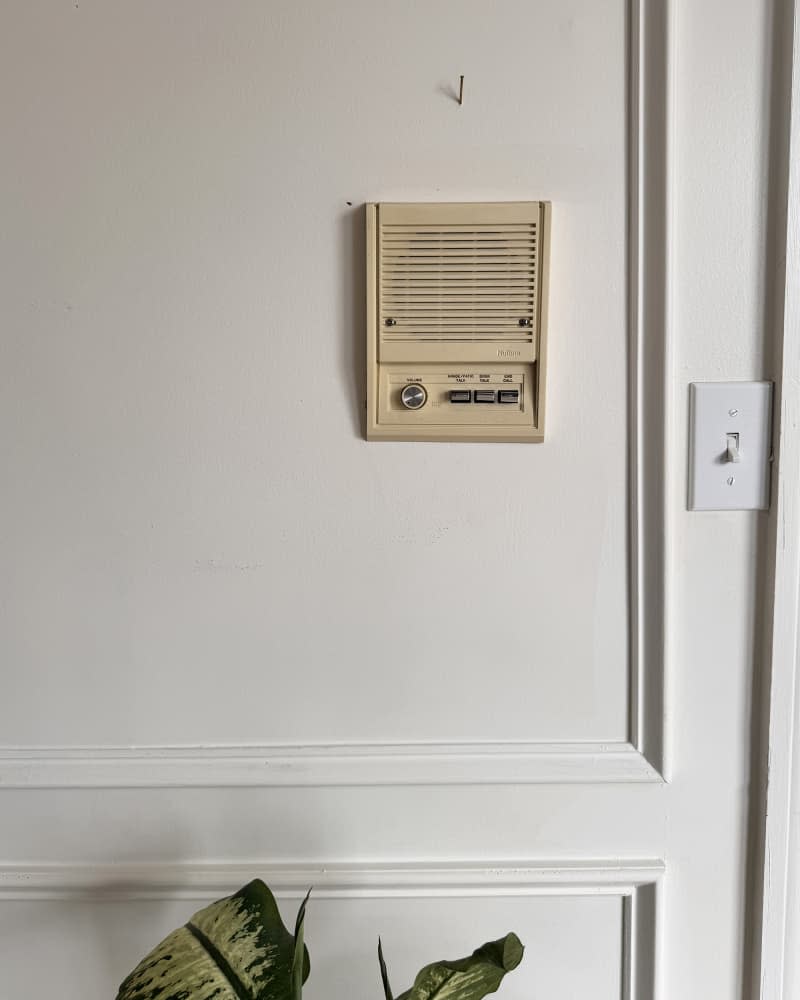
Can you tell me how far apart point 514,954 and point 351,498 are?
43cm

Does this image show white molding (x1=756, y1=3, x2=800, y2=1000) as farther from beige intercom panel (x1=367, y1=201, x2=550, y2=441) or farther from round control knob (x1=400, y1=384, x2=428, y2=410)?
round control knob (x1=400, y1=384, x2=428, y2=410)

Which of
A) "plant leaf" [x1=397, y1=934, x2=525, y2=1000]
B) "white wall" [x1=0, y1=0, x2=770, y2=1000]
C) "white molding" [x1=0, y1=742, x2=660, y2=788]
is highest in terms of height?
"white wall" [x1=0, y1=0, x2=770, y2=1000]

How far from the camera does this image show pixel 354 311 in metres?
0.74

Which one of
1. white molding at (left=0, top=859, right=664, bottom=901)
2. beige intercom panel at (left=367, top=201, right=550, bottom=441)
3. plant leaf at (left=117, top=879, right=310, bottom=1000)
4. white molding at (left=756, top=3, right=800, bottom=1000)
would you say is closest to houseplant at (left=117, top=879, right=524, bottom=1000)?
plant leaf at (left=117, top=879, right=310, bottom=1000)

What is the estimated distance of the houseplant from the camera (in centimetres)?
55

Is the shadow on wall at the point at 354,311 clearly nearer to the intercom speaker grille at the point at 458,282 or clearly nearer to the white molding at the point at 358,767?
the intercom speaker grille at the point at 458,282

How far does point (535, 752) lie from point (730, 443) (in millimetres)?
370

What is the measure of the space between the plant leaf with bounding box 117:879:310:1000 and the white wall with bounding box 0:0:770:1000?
0.61 ft

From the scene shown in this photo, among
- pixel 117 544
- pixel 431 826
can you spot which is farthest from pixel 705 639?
pixel 117 544

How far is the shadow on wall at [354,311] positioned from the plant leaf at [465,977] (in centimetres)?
47

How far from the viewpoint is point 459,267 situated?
723 mm

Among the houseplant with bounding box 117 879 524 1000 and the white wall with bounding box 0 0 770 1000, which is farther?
the white wall with bounding box 0 0 770 1000

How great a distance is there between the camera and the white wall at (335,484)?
71cm

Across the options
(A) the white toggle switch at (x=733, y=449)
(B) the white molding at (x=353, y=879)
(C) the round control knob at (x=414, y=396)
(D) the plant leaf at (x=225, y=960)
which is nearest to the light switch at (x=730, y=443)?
(A) the white toggle switch at (x=733, y=449)
